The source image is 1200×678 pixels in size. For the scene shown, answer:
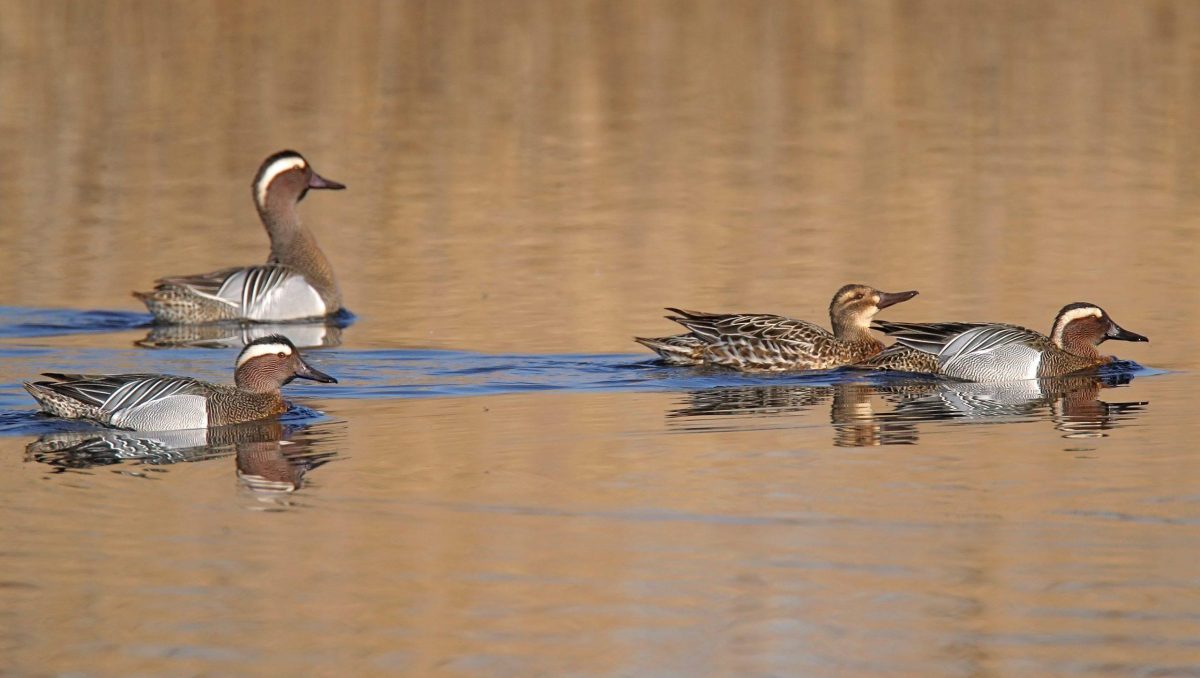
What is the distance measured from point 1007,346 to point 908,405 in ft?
4.04

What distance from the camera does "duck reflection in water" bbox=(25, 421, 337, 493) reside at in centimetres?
993

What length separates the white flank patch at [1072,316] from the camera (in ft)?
42.9

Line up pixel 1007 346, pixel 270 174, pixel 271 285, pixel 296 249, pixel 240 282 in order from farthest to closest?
pixel 270 174 < pixel 296 249 < pixel 271 285 < pixel 240 282 < pixel 1007 346

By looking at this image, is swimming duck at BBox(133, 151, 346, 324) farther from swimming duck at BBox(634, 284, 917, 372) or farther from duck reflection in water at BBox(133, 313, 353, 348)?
swimming duck at BBox(634, 284, 917, 372)

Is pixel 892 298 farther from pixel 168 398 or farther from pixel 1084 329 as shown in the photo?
pixel 168 398

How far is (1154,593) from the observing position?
750cm

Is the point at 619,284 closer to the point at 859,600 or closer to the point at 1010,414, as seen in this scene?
the point at 1010,414

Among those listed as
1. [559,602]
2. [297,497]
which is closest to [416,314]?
[297,497]

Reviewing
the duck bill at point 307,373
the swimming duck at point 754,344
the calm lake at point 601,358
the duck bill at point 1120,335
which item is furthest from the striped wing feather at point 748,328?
the duck bill at point 307,373

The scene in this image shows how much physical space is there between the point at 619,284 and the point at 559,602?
873cm

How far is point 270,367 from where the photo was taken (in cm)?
1156

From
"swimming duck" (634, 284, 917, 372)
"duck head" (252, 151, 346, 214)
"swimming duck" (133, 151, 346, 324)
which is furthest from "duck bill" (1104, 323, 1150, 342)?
"duck head" (252, 151, 346, 214)

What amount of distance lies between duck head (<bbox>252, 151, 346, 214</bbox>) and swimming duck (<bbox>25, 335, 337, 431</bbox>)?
5.68m

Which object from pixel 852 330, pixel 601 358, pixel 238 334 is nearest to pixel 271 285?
pixel 238 334
